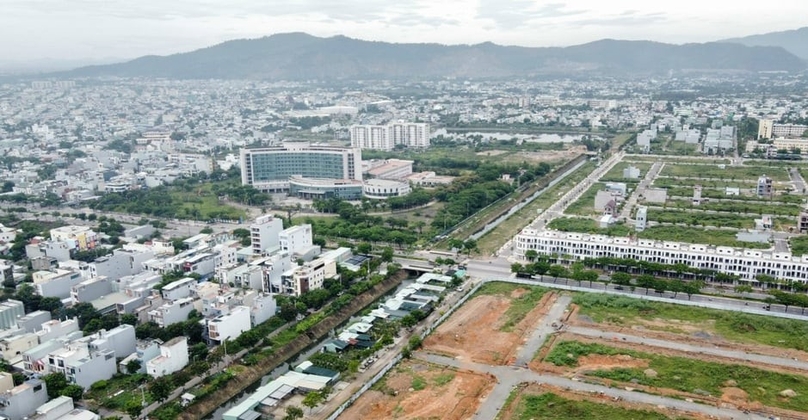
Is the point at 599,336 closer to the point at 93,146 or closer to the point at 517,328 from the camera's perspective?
the point at 517,328

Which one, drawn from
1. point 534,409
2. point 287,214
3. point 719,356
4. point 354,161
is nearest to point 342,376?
point 534,409

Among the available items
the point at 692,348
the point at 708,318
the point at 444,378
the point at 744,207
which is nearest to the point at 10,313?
the point at 444,378

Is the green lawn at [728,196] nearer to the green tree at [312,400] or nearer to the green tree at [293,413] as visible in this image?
the green tree at [312,400]

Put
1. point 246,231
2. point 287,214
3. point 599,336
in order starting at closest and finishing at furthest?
point 599,336
point 246,231
point 287,214

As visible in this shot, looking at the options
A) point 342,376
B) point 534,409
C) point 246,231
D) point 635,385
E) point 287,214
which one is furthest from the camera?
point 287,214

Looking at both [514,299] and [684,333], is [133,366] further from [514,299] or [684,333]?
[684,333]

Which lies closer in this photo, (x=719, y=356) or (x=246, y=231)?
(x=719, y=356)
